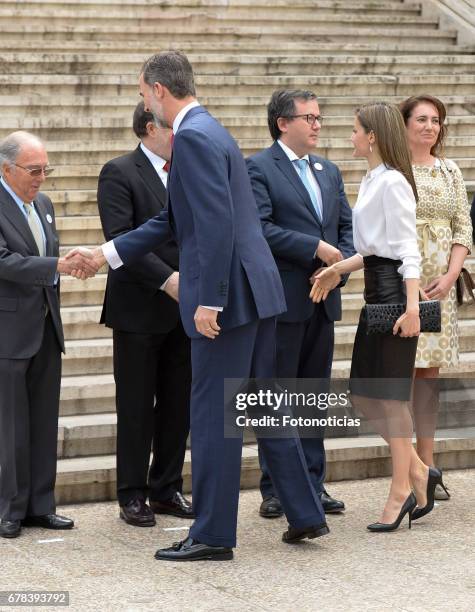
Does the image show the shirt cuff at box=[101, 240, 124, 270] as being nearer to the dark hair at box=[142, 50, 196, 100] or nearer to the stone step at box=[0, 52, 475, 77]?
the dark hair at box=[142, 50, 196, 100]

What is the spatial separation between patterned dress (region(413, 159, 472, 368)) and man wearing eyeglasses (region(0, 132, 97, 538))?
1.67 metres

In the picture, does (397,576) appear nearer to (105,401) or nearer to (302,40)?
(105,401)

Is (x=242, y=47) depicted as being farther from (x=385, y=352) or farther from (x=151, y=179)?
(x=385, y=352)

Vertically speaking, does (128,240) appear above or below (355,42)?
below

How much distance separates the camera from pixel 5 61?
10.6 m

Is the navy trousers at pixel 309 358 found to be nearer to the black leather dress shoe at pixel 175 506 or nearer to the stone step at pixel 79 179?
the black leather dress shoe at pixel 175 506

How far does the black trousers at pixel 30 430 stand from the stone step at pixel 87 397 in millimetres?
1063

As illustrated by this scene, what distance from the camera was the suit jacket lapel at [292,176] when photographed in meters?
6.15

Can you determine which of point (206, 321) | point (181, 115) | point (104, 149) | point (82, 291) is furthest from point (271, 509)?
point (104, 149)

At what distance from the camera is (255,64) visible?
11.4 meters

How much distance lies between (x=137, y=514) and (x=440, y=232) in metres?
2.00

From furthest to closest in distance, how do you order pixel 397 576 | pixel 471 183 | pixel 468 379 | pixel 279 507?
pixel 471 183
pixel 468 379
pixel 279 507
pixel 397 576

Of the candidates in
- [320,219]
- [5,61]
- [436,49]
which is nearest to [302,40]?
[436,49]

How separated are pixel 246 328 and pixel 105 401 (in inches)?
77.2
